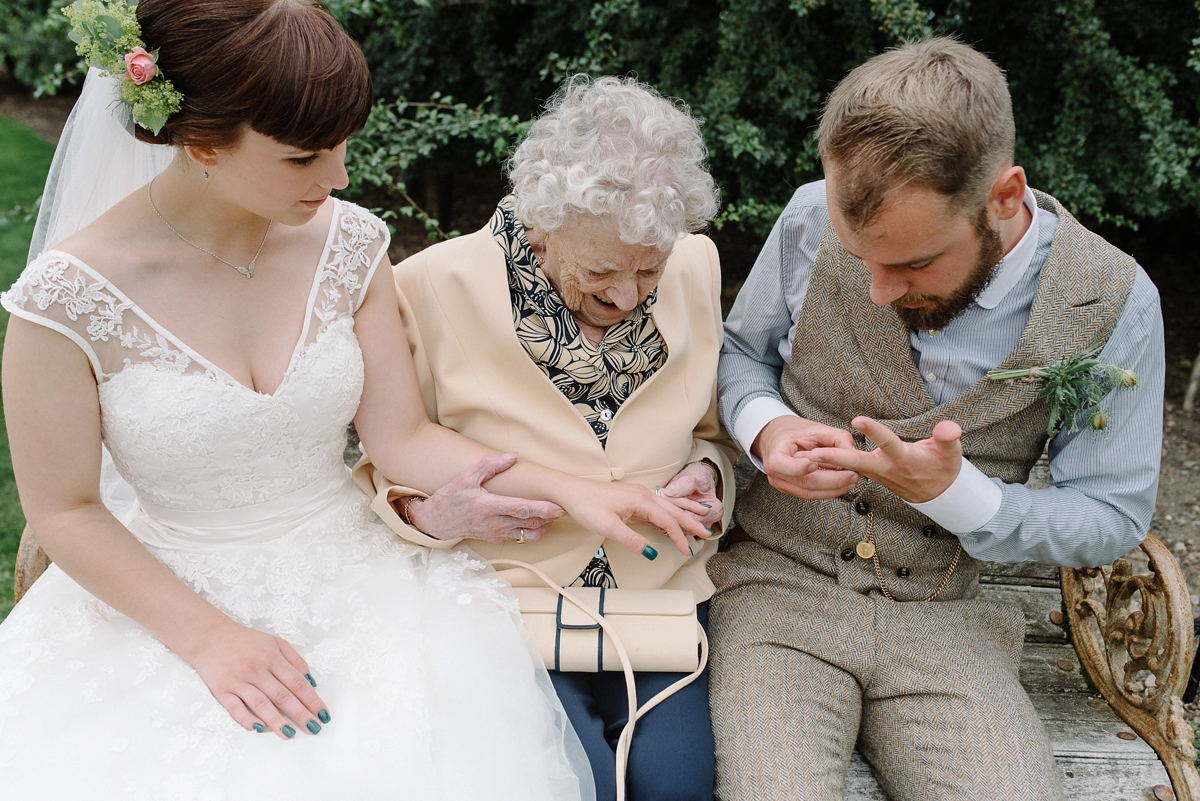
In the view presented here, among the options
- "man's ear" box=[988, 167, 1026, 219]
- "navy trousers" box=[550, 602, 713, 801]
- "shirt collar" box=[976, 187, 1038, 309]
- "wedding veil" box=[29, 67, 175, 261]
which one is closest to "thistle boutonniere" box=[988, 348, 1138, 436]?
"shirt collar" box=[976, 187, 1038, 309]

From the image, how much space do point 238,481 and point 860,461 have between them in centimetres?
134

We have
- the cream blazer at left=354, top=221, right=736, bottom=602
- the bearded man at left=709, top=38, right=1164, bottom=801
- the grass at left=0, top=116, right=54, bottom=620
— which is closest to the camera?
the bearded man at left=709, top=38, right=1164, bottom=801

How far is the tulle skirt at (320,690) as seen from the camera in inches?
63.6

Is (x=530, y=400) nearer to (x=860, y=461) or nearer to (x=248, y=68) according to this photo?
(x=860, y=461)

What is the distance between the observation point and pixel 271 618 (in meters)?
1.95

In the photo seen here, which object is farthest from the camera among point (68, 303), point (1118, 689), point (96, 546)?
point (1118, 689)

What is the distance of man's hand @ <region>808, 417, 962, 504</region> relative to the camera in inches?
72.7

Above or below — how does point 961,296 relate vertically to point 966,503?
above

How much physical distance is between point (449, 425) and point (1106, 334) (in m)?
1.50

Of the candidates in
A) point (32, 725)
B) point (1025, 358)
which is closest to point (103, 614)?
point (32, 725)

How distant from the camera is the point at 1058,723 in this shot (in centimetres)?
234

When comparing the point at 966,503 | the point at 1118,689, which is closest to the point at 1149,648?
the point at 1118,689

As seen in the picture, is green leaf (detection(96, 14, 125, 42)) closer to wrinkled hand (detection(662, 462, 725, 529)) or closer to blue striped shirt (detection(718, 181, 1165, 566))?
wrinkled hand (detection(662, 462, 725, 529))

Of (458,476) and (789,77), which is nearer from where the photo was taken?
(458,476)
